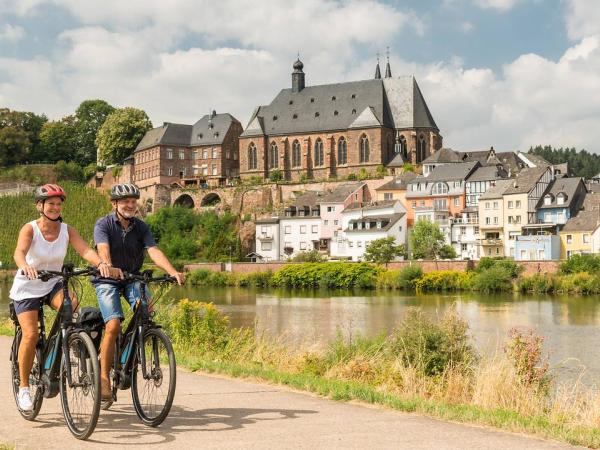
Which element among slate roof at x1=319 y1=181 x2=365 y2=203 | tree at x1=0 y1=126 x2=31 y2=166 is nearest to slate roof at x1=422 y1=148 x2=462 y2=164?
slate roof at x1=319 y1=181 x2=365 y2=203

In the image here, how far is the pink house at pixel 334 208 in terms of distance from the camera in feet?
253

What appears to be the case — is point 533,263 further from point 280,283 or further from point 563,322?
point 563,322

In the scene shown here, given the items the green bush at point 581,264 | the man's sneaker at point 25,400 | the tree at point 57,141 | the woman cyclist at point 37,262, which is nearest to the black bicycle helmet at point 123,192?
the woman cyclist at point 37,262

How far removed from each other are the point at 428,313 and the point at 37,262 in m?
28.3

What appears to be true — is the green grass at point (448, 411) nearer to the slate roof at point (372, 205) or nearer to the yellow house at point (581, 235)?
the yellow house at point (581, 235)

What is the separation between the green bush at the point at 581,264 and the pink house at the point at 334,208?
25.6 meters

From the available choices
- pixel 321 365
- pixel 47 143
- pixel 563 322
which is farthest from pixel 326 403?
pixel 47 143

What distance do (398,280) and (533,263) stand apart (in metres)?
9.21

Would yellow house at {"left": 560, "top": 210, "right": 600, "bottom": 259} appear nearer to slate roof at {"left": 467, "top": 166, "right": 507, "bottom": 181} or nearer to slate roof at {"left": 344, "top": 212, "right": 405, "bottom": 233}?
slate roof at {"left": 467, "top": 166, "right": 507, "bottom": 181}

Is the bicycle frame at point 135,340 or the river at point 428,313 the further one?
the river at point 428,313

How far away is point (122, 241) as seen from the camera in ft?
22.7

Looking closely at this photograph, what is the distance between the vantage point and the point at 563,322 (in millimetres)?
32688

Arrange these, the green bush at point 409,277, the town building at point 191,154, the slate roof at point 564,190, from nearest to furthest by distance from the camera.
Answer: the green bush at point 409,277 < the slate roof at point 564,190 < the town building at point 191,154

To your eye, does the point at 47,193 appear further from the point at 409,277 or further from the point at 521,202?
the point at 521,202
